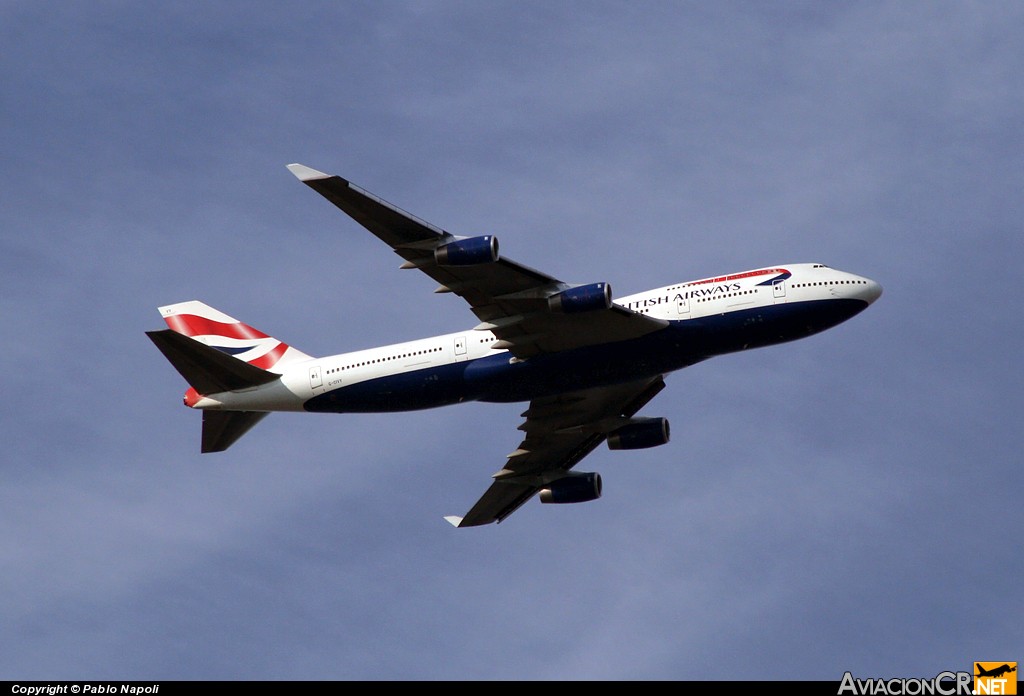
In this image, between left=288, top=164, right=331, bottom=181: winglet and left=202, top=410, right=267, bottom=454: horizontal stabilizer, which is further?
left=202, top=410, right=267, bottom=454: horizontal stabilizer

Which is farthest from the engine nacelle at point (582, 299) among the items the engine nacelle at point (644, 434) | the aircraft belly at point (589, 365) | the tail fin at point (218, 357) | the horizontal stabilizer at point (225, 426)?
the horizontal stabilizer at point (225, 426)

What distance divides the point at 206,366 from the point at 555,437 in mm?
19010

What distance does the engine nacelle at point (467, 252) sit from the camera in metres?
61.9

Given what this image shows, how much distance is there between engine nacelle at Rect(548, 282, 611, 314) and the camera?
63812mm

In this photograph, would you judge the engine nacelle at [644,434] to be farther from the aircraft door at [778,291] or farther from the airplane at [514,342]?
the aircraft door at [778,291]

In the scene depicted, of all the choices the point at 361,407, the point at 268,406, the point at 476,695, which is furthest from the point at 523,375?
the point at 476,695

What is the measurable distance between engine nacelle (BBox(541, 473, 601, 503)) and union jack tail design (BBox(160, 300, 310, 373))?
51.1ft

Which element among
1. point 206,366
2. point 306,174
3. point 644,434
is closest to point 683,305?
point 644,434

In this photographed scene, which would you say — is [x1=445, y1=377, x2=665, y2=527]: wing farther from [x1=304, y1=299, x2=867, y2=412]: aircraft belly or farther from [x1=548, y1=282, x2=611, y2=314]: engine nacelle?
[x1=548, y1=282, x2=611, y2=314]: engine nacelle

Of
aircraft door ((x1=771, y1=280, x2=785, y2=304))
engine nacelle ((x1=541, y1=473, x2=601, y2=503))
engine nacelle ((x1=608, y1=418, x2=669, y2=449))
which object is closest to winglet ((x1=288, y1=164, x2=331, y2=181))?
aircraft door ((x1=771, y1=280, x2=785, y2=304))

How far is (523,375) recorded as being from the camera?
2657 inches

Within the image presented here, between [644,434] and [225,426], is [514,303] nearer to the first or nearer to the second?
[644,434]

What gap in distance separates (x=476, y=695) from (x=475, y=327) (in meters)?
24.9

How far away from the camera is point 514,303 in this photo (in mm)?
65562
